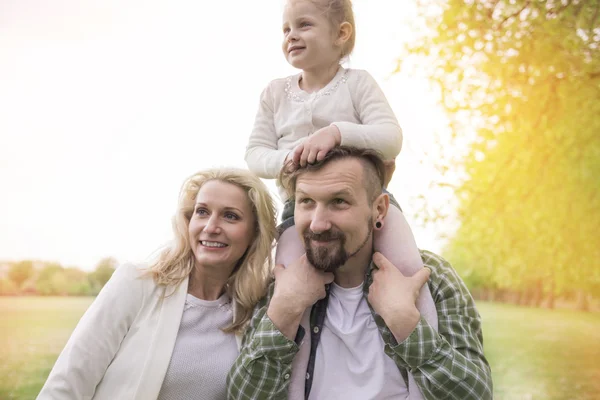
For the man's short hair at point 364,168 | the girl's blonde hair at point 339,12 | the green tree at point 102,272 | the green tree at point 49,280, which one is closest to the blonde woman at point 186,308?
the man's short hair at point 364,168

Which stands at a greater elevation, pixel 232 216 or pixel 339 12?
pixel 339 12

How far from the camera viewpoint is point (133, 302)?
5.41 feet

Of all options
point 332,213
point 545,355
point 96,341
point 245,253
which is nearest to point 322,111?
point 332,213

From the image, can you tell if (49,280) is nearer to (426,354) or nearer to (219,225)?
(219,225)

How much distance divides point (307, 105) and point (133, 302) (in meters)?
0.82

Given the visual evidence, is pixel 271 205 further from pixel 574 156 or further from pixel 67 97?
pixel 574 156

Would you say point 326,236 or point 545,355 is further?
point 545,355

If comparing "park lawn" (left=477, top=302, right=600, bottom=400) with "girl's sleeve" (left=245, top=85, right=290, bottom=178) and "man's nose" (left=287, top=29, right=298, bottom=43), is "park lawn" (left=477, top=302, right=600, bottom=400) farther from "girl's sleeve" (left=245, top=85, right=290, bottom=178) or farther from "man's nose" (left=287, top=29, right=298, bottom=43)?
"man's nose" (left=287, top=29, right=298, bottom=43)

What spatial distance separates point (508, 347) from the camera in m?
4.12

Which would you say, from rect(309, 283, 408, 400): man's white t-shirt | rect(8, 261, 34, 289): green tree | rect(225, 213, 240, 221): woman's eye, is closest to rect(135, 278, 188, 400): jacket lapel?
rect(225, 213, 240, 221): woman's eye

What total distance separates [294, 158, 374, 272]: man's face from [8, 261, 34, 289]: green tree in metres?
2.88

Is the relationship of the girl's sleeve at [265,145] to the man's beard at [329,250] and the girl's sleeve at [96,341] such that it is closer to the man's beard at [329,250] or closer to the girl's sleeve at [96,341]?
the man's beard at [329,250]

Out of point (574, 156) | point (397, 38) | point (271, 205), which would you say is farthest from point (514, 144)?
point (271, 205)

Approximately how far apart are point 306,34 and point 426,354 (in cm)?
103
